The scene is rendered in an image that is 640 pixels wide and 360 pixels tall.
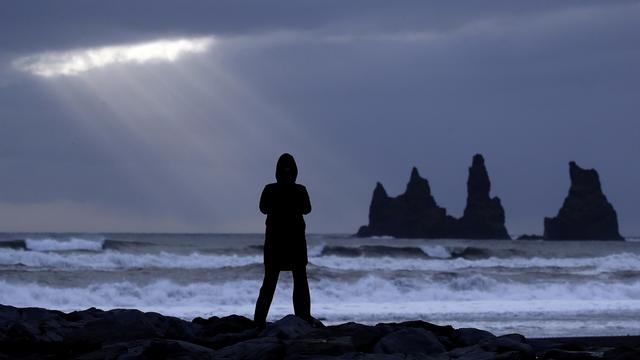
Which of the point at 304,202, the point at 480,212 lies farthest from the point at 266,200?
the point at 480,212

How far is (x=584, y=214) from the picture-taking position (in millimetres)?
94500

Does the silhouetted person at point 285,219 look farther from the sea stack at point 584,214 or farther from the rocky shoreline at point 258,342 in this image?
the sea stack at point 584,214

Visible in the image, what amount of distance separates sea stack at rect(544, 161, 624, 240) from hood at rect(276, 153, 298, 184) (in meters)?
85.9

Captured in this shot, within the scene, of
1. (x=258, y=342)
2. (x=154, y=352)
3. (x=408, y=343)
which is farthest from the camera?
(x=408, y=343)

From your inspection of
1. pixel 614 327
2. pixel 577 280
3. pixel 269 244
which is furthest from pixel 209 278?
pixel 269 244

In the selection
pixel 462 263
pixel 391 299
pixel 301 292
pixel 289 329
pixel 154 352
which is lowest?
A: pixel 391 299

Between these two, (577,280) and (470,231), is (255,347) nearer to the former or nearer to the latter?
(577,280)

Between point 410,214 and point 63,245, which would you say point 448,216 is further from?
point 63,245

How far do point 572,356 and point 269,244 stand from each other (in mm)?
2740

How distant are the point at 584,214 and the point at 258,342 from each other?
88819 mm

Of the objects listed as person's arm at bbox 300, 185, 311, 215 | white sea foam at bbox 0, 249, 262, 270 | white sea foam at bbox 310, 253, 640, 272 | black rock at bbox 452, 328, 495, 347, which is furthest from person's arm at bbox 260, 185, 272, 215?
white sea foam at bbox 310, 253, 640, 272

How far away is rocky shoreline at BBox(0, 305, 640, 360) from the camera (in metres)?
8.35

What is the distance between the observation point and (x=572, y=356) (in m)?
8.77

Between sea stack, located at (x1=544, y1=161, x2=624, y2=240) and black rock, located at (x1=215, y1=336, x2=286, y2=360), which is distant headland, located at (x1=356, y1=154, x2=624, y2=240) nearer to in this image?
sea stack, located at (x1=544, y1=161, x2=624, y2=240)
